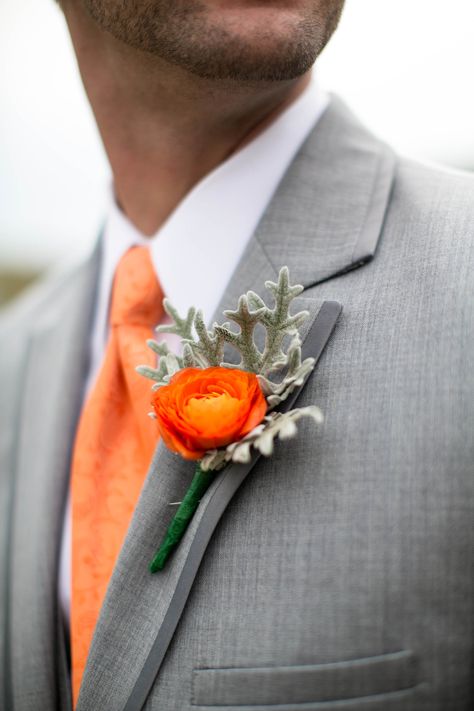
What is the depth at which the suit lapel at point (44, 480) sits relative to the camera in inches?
61.4

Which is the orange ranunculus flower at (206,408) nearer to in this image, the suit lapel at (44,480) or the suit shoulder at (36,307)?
the suit lapel at (44,480)

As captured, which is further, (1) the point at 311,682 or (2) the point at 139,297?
(2) the point at 139,297

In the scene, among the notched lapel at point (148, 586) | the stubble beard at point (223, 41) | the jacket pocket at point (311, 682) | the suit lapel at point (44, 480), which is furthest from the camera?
the suit lapel at point (44, 480)

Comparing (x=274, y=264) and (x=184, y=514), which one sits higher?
(x=274, y=264)

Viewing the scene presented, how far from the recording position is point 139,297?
1.71m

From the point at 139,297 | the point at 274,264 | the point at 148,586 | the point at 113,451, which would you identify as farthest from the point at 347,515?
the point at 139,297

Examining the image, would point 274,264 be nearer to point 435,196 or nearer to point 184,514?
point 435,196

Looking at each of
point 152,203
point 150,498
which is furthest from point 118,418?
point 152,203

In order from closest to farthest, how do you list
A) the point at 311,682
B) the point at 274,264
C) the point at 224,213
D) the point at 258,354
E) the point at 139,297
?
the point at 311,682 < the point at 258,354 < the point at 274,264 < the point at 224,213 < the point at 139,297

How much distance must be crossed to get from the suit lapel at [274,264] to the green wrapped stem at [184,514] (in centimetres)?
2

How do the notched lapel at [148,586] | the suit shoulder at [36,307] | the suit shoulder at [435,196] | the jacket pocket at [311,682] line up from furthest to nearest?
the suit shoulder at [36,307] < the suit shoulder at [435,196] < the notched lapel at [148,586] < the jacket pocket at [311,682]

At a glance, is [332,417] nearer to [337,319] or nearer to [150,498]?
[337,319]

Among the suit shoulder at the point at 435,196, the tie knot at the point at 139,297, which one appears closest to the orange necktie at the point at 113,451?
the tie knot at the point at 139,297

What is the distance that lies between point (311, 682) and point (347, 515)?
272 millimetres
